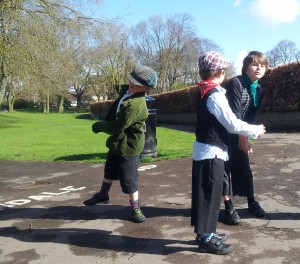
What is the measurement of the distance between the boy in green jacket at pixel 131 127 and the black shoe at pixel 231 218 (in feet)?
3.10

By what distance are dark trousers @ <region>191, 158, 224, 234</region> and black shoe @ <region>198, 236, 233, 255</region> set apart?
0.10 meters

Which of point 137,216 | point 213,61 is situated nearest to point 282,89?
point 137,216

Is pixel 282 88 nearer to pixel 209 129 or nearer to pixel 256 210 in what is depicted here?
pixel 256 210

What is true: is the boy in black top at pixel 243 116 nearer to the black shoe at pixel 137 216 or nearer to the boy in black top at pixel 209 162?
the boy in black top at pixel 209 162

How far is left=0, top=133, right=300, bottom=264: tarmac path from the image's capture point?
11.2ft

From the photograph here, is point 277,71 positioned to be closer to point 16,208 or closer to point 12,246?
point 16,208

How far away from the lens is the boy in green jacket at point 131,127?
4152mm

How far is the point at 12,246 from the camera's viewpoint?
3.82m

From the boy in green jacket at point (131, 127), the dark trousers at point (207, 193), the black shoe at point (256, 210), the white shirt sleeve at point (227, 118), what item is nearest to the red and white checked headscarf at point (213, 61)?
the white shirt sleeve at point (227, 118)

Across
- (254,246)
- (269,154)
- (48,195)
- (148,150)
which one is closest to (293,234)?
(254,246)

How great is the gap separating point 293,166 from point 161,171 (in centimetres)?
245

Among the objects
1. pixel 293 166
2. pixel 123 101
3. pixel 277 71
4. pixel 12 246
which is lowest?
pixel 12 246

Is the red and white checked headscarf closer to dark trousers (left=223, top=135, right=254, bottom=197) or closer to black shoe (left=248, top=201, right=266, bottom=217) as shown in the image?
dark trousers (left=223, top=135, right=254, bottom=197)

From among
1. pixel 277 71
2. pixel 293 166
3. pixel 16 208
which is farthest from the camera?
pixel 277 71
